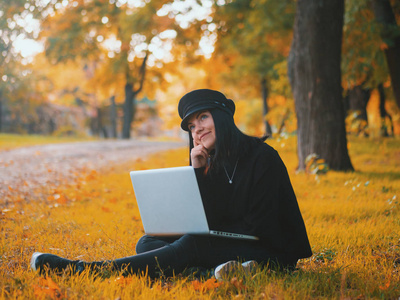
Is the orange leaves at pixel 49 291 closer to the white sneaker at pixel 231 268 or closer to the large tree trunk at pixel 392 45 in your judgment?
the white sneaker at pixel 231 268

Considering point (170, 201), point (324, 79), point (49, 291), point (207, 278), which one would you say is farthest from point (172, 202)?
point (324, 79)

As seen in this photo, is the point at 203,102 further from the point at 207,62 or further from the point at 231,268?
the point at 207,62

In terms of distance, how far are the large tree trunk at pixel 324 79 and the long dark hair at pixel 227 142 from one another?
4618 millimetres

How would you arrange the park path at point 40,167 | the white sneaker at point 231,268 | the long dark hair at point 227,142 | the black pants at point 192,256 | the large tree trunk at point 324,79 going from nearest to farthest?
the white sneaker at point 231,268 → the black pants at point 192,256 → the long dark hair at point 227,142 → the park path at point 40,167 → the large tree trunk at point 324,79

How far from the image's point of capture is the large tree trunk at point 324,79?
22.8 feet

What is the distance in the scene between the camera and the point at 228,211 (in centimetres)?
278

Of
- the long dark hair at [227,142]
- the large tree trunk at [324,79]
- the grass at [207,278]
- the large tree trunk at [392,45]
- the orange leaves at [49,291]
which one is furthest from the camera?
the large tree trunk at [392,45]

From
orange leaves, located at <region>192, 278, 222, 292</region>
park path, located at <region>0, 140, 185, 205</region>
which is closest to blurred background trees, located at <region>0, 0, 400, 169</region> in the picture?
park path, located at <region>0, 140, 185, 205</region>

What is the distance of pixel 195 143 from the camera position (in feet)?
9.57

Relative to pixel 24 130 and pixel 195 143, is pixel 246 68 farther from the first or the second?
pixel 24 130

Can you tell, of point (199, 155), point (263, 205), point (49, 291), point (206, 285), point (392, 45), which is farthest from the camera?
point (392, 45)

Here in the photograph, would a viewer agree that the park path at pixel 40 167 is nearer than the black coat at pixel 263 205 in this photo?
No

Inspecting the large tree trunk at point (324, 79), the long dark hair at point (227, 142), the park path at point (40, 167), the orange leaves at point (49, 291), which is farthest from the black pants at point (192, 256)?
the large tree trunk at point (324, 79)

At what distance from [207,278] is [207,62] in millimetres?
20433
